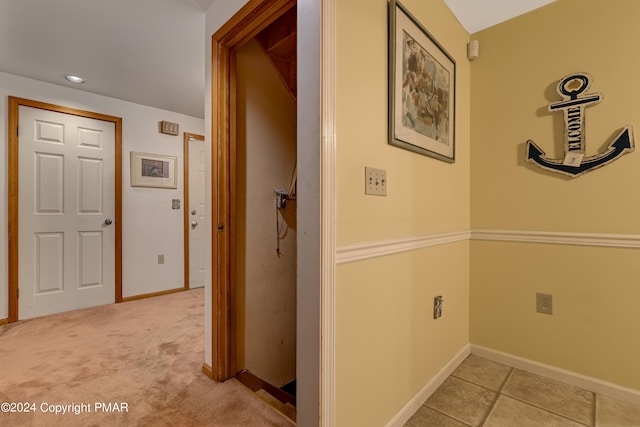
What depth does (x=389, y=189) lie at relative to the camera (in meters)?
1.34

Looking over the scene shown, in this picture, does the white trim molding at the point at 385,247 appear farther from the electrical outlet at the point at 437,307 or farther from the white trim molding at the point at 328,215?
the electrical outlet at the point at 437,307

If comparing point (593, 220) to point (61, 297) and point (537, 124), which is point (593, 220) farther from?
point (61, 297)

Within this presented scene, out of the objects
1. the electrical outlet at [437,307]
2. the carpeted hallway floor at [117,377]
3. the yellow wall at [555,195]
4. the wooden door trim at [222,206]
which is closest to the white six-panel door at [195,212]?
the carpeted hallway floor at [117,377]

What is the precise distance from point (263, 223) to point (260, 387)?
1.03 meters

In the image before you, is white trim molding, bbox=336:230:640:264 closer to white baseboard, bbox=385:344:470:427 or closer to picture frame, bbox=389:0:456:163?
picture frame, bbox=389:0:456:163

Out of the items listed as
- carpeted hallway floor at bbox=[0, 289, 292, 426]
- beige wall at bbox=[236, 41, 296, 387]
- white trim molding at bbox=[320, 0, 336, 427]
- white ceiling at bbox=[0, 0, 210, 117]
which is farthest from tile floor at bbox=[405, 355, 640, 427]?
white ceiling at bbox=[0, 0, 210, 117]

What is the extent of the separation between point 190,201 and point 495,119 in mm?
3552

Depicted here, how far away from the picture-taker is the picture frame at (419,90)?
1.36 metres

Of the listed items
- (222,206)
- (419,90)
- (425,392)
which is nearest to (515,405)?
(425,392)

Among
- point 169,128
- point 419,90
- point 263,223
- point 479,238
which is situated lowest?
point 479,238

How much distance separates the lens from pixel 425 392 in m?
1.59

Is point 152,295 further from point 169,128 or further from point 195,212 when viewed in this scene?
point 169,128

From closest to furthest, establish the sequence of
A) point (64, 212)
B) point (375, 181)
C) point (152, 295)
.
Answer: point (375, 181) → point (64, 212) → point (152, 295)

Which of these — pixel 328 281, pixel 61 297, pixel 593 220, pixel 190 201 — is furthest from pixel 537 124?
pixel 61 297
